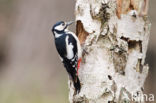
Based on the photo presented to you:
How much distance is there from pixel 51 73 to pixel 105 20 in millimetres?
5438

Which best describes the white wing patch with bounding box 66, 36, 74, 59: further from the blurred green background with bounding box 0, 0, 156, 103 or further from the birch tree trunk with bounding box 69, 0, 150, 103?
the blurred green background with bounding box 0, 0, 156, 103

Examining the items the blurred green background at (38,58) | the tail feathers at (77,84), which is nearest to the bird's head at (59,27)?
the tail feathers at (77,84)

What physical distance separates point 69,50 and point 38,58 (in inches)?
193

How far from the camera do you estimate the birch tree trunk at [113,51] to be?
5055 millimetres

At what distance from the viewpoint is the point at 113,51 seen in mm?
5094

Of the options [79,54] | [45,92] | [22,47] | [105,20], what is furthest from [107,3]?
[22,47]

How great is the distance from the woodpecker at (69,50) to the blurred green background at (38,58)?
155 inches

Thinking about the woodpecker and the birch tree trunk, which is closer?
the birch tree trunk

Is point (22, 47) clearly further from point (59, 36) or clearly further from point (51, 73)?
point (59, 36)

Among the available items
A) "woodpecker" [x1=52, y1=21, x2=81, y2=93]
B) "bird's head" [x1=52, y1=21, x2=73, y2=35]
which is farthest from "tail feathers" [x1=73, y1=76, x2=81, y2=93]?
"bird's head" [x1=52, y1=21, x2=73, y2=35]

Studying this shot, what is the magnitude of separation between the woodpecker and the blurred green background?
394 cm

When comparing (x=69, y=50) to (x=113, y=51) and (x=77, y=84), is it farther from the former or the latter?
(x=113, y=51)

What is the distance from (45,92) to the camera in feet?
32.4

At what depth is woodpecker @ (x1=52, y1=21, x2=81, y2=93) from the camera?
524 cm
